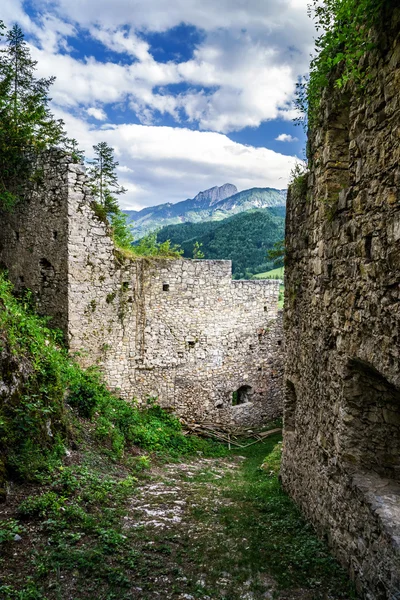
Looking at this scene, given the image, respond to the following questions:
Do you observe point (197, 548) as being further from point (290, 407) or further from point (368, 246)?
point (368, 246)

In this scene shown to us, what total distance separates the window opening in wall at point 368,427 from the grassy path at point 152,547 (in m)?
1.17

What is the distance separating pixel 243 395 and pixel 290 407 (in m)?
8.80

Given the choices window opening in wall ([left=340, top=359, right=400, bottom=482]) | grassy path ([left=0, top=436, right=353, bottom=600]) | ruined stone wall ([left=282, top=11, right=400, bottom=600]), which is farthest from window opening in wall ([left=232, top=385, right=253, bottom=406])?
window opening in wall ([left=340, top=359, right=400, bottom=482])

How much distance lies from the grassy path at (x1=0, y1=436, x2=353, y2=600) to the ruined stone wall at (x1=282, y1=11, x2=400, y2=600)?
19.1 inches

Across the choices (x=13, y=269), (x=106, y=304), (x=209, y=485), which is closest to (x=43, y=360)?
(x=209, y=485)

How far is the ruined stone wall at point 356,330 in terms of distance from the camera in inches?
131

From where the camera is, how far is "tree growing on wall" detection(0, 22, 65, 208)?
1145cm

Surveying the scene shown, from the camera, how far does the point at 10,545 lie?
13.1ft

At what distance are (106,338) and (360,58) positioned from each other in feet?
31.6

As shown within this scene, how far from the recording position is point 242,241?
153 ft

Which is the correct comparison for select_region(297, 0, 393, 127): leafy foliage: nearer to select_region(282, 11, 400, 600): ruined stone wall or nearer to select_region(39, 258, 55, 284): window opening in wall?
select_region(282, 11, 400, 600): ruined stone wall

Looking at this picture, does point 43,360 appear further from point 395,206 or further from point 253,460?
point 253,460

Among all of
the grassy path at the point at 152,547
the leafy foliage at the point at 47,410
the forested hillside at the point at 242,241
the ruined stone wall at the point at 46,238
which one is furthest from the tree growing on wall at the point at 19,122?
the forested hillside at the point at 242,241

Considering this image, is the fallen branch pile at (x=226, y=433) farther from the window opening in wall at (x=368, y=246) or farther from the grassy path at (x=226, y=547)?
the window opening in wall at (x=368, y=246)
